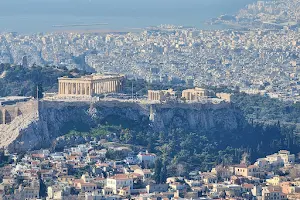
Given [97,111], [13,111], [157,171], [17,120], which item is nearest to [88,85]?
[97,111]

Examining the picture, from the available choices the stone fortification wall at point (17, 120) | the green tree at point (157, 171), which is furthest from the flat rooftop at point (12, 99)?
the green tree at point (157, 171)

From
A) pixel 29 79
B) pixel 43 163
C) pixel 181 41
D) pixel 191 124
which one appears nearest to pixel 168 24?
pixel 181 41

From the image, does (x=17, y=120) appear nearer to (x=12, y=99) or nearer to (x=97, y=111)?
(x=97, y=111)

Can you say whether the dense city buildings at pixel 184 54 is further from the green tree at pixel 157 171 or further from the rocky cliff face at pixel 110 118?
the green tree at pixel 157 171

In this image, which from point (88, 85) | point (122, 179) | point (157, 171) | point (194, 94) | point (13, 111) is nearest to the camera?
point (122, 179)

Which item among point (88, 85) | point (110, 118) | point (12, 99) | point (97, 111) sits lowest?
point (110, 118)

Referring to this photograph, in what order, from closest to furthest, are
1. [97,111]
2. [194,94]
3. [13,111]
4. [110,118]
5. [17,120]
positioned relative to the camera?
[17,120] < [13,111] < [110,118] < [97,111] < [194,94]

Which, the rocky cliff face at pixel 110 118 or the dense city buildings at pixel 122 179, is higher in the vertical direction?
the rocky cliff face at pixel 110 118
